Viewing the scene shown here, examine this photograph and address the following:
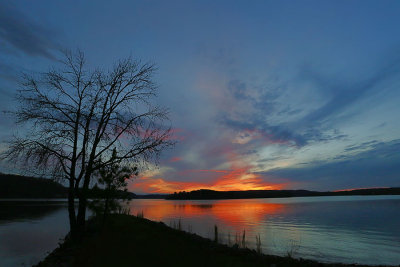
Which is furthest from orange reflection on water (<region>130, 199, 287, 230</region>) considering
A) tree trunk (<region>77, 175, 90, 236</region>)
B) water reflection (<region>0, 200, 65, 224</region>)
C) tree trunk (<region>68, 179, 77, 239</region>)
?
tree trunk (<region>68, 179, 77, 239</region>)

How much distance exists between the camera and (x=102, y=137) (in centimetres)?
→ 2062

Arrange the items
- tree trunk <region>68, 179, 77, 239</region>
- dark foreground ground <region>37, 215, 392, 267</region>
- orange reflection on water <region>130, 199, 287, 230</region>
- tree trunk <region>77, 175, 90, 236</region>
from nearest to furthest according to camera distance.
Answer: dark foreground ground <region>37, 215, 392, 267</region>, tree trunk <region>68, 179, 77, 239</region>, tree trunk <region>77, 175, 90, 236</region>, orange reflection on water <region>130, 199, 287, 230</region>

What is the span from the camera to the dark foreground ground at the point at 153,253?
43.3 ft

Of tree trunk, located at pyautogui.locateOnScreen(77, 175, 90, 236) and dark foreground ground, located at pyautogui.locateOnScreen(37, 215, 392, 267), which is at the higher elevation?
tree trunk, located at pyautogui.locateOnScreen(77, 175, 90, 236)

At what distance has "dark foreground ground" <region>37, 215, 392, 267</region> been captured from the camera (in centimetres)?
1321

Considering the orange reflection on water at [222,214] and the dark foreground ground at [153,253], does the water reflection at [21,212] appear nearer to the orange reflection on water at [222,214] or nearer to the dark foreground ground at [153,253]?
the orange reflection on water at [222,214]

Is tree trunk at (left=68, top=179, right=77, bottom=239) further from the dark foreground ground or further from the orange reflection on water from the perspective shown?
the orange reflection on water

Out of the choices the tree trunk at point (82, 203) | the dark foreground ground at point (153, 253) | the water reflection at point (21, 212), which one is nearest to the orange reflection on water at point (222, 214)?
the water reflection at point (21, 212)

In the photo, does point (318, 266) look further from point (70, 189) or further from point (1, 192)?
point (1, 192)

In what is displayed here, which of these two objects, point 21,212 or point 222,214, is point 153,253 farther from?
point 21,212

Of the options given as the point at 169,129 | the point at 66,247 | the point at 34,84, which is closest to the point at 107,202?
the point at 66,247

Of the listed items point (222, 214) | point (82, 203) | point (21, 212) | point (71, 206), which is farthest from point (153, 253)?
point (21, 212)

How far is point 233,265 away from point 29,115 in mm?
16038

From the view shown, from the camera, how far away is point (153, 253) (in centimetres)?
1570
